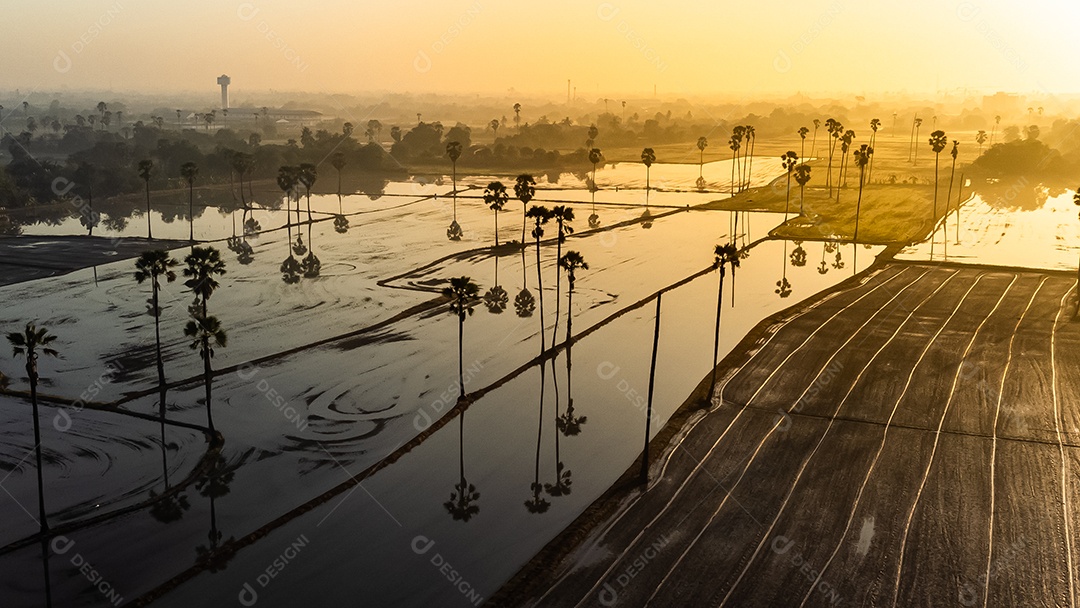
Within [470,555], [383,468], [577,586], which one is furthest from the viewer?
[383,468]

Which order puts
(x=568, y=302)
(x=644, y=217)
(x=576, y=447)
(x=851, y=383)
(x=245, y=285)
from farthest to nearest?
(x=644, y=217) → (x=245, y=285) → (x=568, y=302) → (x=851, y=383) → (x=576, y=447)

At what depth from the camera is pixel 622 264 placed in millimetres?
75000

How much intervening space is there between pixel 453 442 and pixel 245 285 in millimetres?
33427

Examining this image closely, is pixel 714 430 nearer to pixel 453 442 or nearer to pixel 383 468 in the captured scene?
pixel 453 442

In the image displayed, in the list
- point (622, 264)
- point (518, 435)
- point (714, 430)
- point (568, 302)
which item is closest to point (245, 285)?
point (568, 302)

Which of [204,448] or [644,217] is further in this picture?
[644,217]

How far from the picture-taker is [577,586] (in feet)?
90.1

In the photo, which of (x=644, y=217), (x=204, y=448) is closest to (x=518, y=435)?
(x=204, y=448)

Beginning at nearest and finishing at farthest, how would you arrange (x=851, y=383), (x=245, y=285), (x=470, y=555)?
(x=470, y=555) < (x=851, y=383) < (x=245, y=285)

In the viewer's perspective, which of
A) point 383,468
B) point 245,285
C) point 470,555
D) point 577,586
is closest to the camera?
point 577,586

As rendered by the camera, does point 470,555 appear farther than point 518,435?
No

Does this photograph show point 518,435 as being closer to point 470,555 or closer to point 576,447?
point 576,447

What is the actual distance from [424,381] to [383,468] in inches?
394

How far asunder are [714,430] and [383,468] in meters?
14.1
